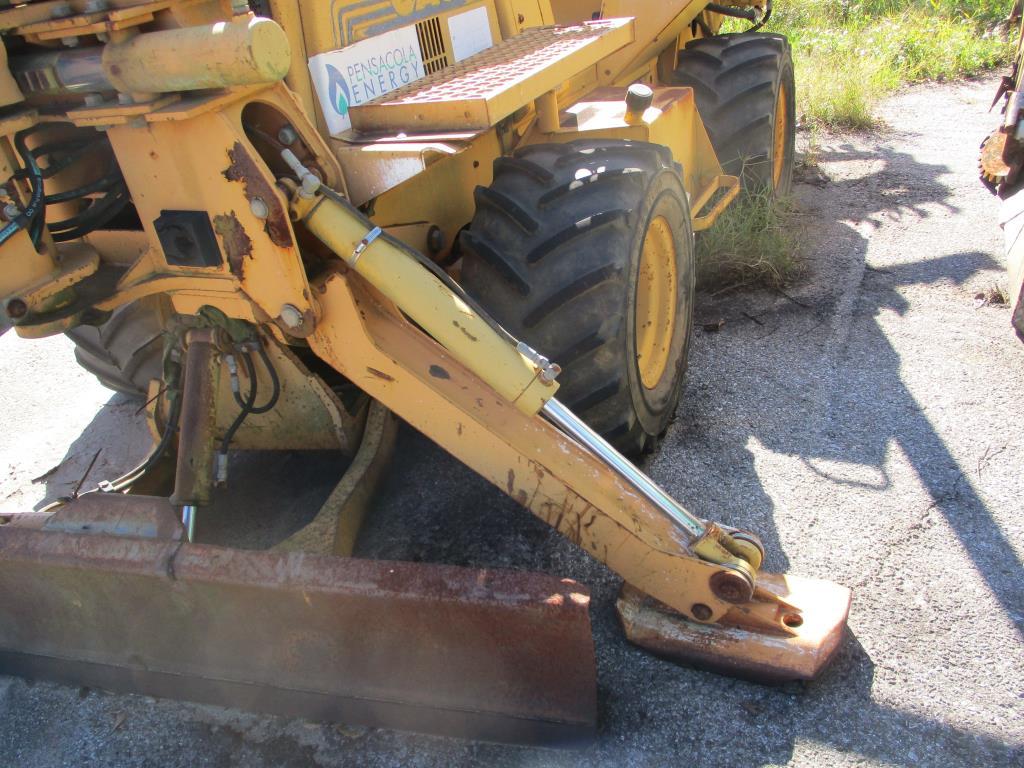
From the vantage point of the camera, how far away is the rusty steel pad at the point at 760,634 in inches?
85.4

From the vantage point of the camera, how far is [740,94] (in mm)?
4477

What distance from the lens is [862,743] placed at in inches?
82.0

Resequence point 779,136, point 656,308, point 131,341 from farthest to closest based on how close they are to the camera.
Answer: point 779,136
point 131,341
point 656,308

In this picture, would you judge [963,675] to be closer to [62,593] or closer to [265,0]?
[62,593]

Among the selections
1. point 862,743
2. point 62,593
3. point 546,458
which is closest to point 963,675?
point 862,743

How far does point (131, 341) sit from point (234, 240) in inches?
52.5

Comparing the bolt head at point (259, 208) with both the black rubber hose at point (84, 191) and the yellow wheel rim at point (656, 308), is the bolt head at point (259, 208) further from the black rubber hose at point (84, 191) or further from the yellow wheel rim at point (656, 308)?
the yellow wheel rim at point (656, 308)

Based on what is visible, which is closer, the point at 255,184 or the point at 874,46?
the point at 255,184

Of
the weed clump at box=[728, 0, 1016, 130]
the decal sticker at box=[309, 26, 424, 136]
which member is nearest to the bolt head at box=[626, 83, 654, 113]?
the decal sticker at box=[309, 26, 424, 136]

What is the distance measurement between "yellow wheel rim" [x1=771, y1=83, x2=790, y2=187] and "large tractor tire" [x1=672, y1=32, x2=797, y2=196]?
0.18 meters

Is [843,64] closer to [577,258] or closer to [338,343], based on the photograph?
[577,258]

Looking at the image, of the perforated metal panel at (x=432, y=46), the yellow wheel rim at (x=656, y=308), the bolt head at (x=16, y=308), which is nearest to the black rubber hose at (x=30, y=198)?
the bolt head at (x=16, y=308)

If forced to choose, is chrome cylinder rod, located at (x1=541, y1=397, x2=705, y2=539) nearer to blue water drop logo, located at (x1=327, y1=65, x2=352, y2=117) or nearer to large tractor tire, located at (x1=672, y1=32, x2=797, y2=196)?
blue water drop logo, located at (x1=327, y1=65, x2=352, y2=117)

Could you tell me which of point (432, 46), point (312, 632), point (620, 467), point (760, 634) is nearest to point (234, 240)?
point (312, 632)
